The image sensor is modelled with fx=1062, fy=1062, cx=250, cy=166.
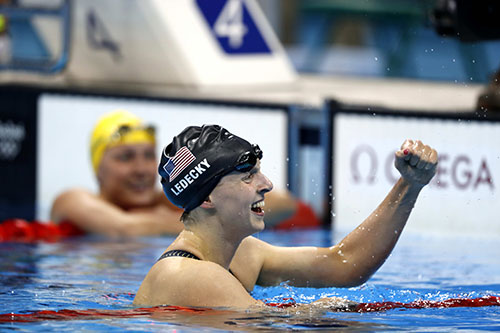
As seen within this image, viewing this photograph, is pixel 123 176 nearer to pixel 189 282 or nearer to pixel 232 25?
pixel 232 25

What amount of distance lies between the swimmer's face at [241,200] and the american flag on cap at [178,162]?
147mm

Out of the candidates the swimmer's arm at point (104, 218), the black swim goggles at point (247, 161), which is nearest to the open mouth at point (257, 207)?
the black swim goggles at point (247, 161)

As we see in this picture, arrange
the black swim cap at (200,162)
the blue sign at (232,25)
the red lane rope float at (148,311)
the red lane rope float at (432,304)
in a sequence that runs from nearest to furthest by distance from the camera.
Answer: the red lane rope float at (148,311) → the black swim cap at (200,162) → the red lane rope float at (432,304) → the blue sign at (232,25)

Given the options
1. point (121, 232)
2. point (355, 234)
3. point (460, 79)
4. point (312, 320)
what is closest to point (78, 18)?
point (121, 232)

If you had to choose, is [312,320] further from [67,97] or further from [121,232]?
[67,97]

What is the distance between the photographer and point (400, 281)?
17.9 ft

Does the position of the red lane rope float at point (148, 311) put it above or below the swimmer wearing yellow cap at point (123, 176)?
below

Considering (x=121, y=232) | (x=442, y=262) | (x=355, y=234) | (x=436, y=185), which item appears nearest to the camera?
(x=355, y=234)

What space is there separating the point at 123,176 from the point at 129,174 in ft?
0.15

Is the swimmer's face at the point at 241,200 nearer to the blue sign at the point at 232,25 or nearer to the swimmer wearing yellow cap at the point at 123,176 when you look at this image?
the swimmer wearing yellow cap at the point at 123,176

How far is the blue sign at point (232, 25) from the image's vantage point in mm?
10141

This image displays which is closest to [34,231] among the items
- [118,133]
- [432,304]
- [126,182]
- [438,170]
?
[126,182]

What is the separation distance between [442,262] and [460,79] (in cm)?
606

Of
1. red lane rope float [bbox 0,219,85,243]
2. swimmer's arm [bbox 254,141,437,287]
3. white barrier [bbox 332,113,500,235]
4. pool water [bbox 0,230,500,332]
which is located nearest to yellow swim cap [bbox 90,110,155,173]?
red lane rope float [bbox 0,219,85,243]
